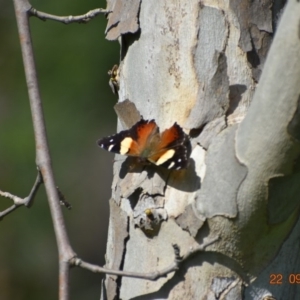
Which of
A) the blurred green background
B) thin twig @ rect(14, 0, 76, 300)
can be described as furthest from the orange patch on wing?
the blurred green background

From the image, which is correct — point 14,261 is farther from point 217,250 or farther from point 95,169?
point 217,250

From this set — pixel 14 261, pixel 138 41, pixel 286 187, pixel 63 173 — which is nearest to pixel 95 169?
pixel 63 173

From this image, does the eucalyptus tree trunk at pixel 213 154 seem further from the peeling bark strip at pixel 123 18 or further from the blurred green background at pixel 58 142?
the blurred green background at pixel 58 142

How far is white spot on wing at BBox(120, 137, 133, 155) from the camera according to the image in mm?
1219

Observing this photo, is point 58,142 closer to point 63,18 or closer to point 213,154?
point 63,18

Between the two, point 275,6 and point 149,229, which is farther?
point 275,6

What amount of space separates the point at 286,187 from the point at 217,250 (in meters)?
0.17

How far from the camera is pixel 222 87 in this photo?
1.21 m

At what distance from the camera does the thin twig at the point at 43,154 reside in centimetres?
121

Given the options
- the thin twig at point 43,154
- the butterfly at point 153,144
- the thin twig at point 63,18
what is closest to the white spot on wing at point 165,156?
the butterfly at point 153,144

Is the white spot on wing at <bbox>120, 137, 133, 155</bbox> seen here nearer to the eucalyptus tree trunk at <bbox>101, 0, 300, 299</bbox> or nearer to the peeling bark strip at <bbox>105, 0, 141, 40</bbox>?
the eucalyptus tree trunk at <bbox>101, 0, 300, 299</bbox>

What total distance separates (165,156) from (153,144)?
1.4 inches

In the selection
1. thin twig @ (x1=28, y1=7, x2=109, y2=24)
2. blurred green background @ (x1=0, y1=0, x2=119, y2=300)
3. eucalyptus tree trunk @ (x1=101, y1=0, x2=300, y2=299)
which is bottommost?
eucalyptus tree trunk @ (x1=101, y1=0, x2=300, y2=299)

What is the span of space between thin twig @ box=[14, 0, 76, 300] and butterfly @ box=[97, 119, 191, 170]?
0.16 m
